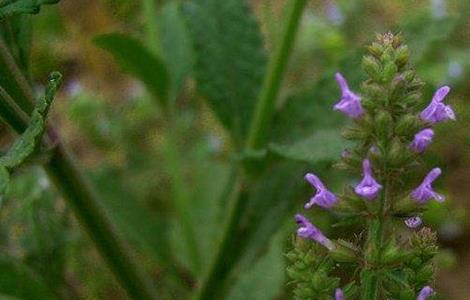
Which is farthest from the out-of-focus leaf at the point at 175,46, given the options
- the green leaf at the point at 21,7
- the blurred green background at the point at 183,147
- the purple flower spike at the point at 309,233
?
the purple flower spike at the point at 309,233

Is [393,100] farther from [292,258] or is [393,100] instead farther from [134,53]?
[134,53]

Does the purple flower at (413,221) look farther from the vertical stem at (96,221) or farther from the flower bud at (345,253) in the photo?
the vertical stem at (96,221)

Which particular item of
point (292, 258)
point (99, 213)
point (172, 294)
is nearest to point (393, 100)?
point (292, 258)

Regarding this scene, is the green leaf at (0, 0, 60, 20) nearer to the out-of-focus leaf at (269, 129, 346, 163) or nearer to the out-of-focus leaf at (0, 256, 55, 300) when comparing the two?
the out-of-focus leaf at (269, 129, 346, 163)

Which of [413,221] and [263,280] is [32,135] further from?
[263,280]

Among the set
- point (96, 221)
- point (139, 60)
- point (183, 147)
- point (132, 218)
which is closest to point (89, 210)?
point (96, 221)

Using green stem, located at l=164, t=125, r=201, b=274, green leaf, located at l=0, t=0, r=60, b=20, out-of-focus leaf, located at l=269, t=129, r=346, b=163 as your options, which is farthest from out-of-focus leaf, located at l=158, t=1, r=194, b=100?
green leaf, located at l=0, t=0, r=60, b=20
